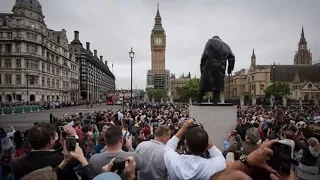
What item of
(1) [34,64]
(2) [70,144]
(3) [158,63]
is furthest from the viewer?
(3) [158,63]

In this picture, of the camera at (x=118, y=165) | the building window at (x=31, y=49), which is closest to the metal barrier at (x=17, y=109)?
the building window at (x=31, y=49)

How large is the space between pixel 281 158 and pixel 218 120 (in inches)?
327

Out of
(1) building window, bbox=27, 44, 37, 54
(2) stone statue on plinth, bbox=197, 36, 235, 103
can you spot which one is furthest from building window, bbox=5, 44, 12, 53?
(2) stone statue on plinth, bbox=197, 36, 235, 103

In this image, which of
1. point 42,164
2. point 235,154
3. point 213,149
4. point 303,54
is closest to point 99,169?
point 42,164

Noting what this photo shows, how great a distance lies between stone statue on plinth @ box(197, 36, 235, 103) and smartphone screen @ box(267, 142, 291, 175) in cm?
925

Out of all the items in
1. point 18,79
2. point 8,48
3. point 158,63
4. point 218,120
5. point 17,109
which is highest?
point 158,63

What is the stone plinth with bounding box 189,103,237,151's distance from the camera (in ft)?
33.6

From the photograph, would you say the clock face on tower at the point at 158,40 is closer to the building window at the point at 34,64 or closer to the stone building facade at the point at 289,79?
the stone building facade at the point at 289,79

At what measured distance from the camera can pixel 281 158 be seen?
2.20 meters

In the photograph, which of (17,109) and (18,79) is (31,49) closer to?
(18,79)

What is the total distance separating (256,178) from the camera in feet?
7.58

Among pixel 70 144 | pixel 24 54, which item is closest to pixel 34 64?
pixel 24 54

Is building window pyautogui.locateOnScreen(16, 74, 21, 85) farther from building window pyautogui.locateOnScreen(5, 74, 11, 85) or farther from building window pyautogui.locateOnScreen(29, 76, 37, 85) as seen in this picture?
building window pyautogui.locateOnScreen(29, 76, 37, 85)

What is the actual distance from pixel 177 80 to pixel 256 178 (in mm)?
147948
